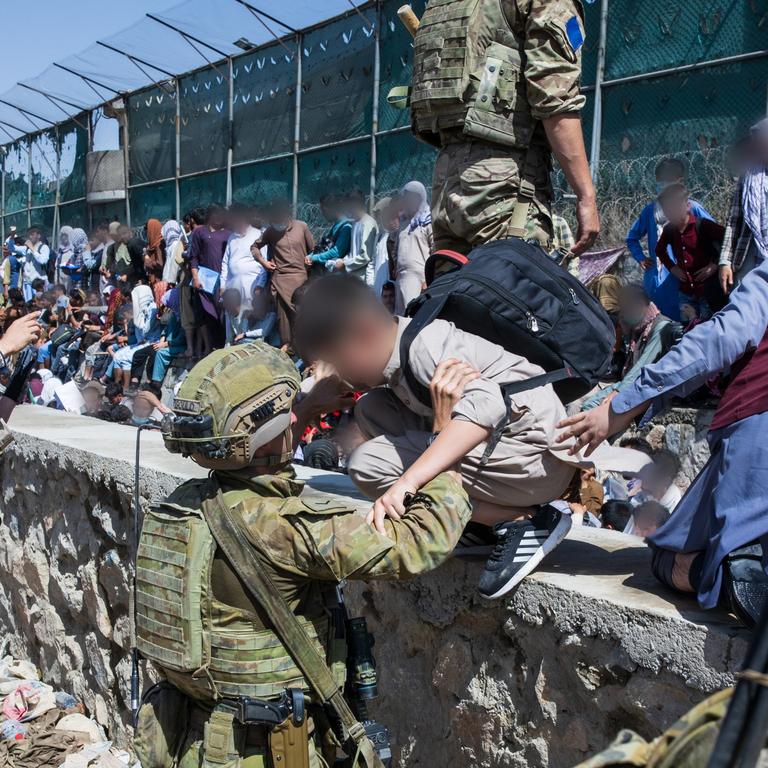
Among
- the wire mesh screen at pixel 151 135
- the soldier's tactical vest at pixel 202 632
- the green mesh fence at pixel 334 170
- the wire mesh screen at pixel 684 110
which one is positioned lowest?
the soldier's tactical vest at pixel 202 632

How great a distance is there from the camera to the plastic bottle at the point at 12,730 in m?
4.54

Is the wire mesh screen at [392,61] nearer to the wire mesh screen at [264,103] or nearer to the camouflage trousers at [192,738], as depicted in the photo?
the wire mesh screen at [264,103]

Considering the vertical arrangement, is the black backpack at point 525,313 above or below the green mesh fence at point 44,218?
below

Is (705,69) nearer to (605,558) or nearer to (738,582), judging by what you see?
(605,558)

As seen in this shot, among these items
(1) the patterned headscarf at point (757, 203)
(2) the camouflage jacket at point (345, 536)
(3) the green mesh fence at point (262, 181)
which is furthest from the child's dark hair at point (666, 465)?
(3) the green mesh fence at point (262, 181)

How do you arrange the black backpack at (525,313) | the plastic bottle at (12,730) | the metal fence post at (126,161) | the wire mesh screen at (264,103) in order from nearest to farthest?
the black backpack at (525,313) → the plastic bottle at (12,730) → the wire mesh screen at (264,103) → the metal fence post at (126,161)

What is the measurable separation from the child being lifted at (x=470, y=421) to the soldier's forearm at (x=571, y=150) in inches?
42.7

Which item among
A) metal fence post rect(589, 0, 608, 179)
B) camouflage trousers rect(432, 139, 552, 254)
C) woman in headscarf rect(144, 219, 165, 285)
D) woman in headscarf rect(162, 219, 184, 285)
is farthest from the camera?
woman in headscarf rect(144, 219, 165, 285)

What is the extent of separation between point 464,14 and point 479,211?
0.74 meters

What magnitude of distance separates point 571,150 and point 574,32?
0.43 metres

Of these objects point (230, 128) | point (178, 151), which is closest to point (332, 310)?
point (230, 128)

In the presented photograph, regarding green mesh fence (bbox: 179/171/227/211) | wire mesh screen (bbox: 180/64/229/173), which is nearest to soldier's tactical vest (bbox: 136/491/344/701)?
green mesh fence (bbox: 179/171/227/211)

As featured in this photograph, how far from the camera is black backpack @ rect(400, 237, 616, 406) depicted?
2748 mm

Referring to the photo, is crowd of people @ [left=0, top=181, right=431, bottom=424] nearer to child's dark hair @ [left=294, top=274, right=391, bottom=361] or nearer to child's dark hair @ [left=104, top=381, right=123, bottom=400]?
child's dark hair @ [left=104, top=381, right=123, bottom=400]
